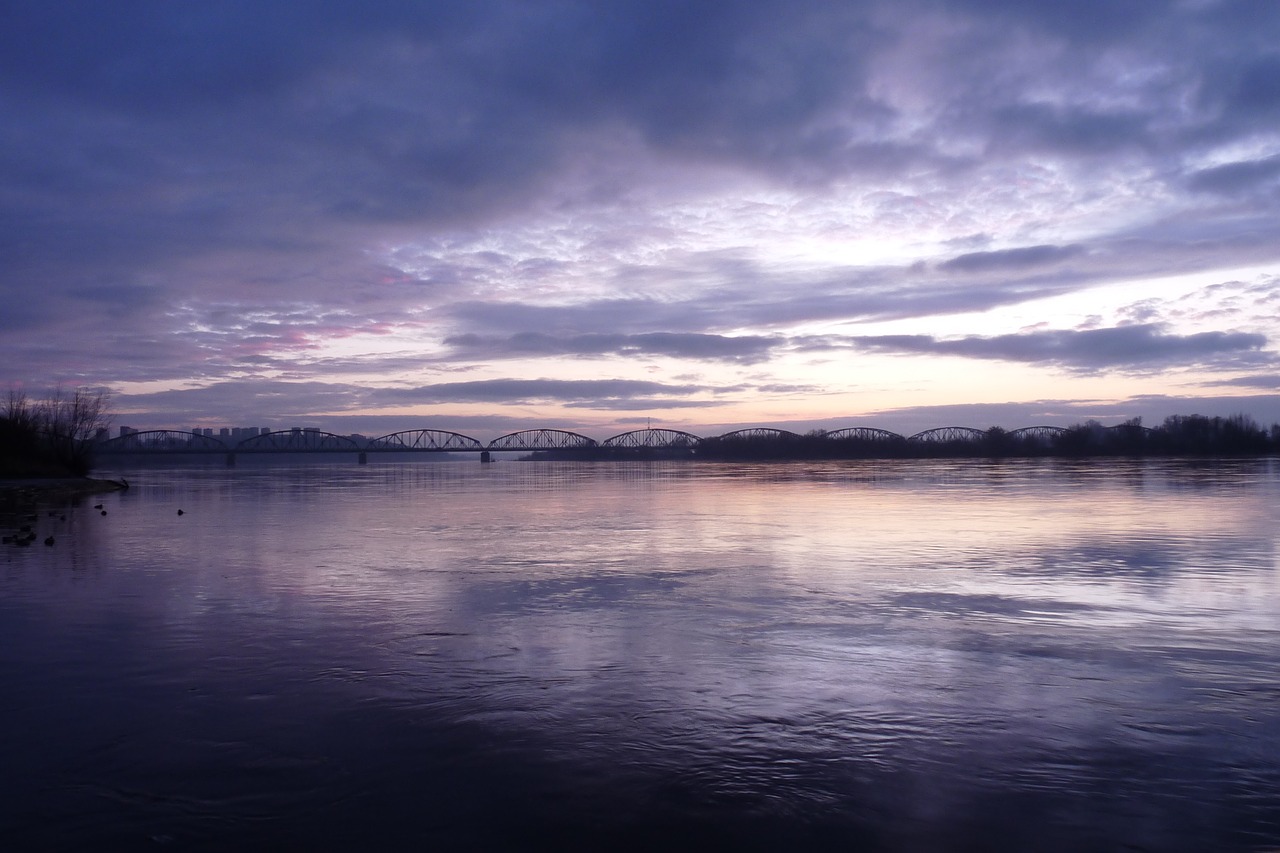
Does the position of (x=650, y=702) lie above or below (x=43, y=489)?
below

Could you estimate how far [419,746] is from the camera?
676cm

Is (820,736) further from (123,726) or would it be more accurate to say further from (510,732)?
(123,726)

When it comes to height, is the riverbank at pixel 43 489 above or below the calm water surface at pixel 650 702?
above

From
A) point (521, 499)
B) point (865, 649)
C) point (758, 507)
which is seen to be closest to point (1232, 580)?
point (865, 649)

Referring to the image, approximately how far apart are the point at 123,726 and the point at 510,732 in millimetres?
3143

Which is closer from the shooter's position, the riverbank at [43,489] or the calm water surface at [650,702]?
the calm water surface at [650,702]

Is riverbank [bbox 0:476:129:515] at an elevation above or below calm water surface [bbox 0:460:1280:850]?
above

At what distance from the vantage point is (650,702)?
25.7 ft

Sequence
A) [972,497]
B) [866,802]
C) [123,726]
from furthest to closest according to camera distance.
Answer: [972,497], [123,726], [866,802]

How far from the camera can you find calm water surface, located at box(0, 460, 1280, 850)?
5.53 metres

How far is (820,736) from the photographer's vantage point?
6906 millimetres

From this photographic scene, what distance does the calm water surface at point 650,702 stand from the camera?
18.1ft

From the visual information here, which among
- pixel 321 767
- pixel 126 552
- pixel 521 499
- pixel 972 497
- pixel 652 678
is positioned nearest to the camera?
pixel 321 767

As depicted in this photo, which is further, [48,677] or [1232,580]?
[1232,580]
